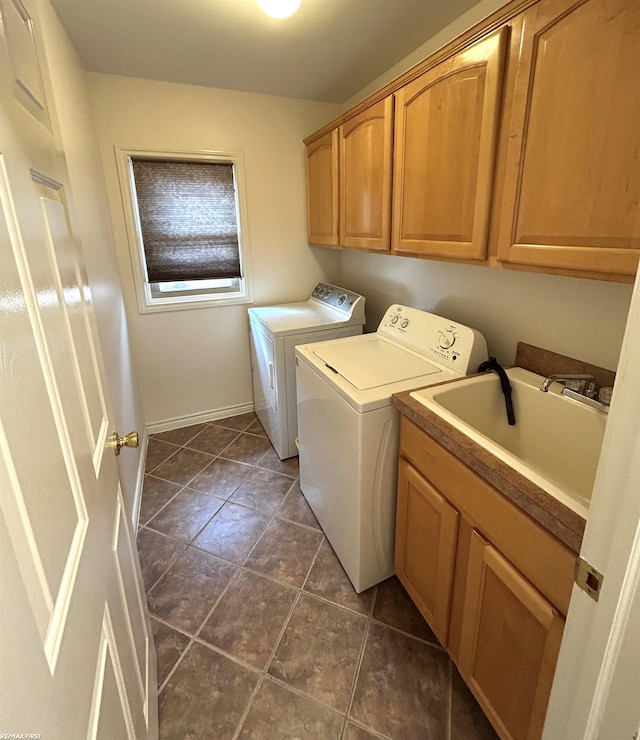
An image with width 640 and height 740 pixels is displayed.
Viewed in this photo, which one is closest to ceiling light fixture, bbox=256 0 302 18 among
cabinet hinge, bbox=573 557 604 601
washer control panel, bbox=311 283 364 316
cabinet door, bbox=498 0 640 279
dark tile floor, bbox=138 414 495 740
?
cabinet door, bbox=498 0 640 279

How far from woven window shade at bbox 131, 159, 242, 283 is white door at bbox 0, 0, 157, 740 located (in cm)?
195

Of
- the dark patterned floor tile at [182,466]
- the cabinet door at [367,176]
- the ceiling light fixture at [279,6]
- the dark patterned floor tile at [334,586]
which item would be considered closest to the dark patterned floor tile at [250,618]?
the dark patterned floor tile at [334,586]

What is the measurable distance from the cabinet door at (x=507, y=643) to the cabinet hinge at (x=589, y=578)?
1.18 feet

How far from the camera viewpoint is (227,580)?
5.89 feet

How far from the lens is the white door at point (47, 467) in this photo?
407 mm

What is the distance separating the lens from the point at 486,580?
1.10 meters

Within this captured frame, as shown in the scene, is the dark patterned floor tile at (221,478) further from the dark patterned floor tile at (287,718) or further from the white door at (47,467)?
the white door at (47,467)

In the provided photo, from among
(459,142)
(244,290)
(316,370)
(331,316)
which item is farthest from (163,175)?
(459,142)

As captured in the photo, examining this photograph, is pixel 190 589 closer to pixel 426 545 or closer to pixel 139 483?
pixel 139 483

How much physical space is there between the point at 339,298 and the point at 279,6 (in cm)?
160

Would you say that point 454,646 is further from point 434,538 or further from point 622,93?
point 622,93

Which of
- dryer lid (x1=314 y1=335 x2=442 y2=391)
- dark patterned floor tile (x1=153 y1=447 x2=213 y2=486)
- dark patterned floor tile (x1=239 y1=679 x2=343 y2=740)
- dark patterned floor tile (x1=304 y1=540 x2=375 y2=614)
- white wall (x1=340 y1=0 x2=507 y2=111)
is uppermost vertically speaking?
white wall (x1=340 y1=0 x2=507 y2=111)

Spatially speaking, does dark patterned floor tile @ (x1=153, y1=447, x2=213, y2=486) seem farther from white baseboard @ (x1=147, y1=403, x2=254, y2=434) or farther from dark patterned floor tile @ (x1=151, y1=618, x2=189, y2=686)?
dark patterned floor tile @ (x1=151, y1=618, x2=189, y2=686)

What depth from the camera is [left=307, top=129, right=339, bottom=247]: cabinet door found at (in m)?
2.39
